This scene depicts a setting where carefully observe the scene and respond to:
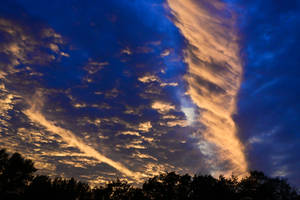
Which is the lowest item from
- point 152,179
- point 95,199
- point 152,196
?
point 95,199

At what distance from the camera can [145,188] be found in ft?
251

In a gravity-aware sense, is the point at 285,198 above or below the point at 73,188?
above

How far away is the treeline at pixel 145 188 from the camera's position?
59.2m

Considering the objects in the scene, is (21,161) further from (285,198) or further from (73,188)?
(285,198)

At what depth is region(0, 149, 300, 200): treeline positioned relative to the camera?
59219 mm

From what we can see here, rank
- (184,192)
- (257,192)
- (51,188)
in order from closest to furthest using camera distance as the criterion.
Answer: (51,188), (257,192), (184,192)

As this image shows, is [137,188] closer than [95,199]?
No

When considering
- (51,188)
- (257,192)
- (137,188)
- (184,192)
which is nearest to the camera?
(51,188)

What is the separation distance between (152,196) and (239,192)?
26.9 metres

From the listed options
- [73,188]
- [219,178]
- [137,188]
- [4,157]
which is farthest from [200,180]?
[4,157]

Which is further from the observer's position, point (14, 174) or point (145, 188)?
point (145, 188)

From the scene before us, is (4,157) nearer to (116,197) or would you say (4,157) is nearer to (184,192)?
(116,197)

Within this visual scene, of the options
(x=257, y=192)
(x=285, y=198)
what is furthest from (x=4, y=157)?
(x=285, y=198)

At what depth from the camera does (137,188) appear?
79.2m
